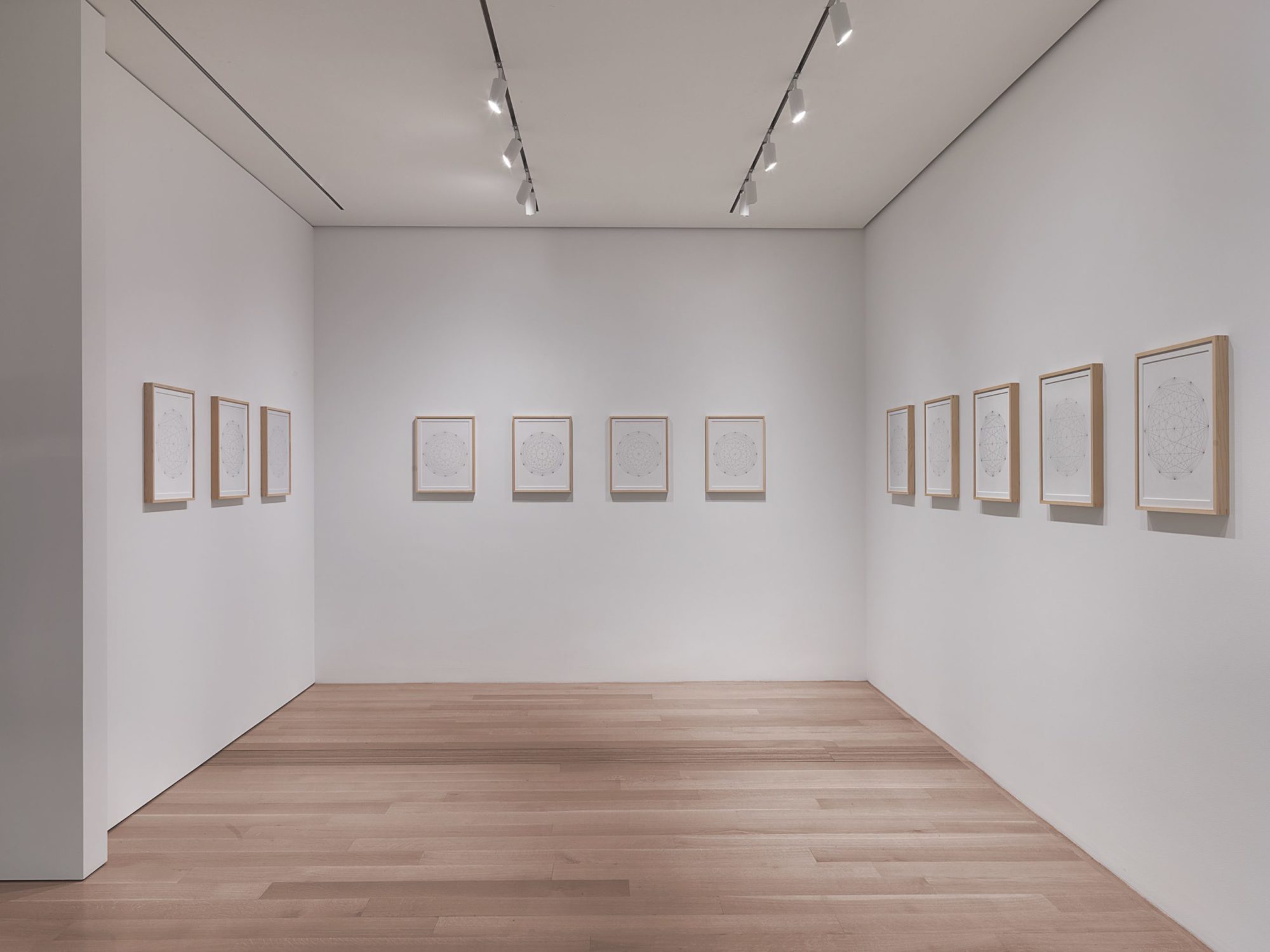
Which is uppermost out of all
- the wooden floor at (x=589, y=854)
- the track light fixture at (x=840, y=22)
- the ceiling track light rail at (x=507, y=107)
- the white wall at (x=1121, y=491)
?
the ceiling track light rail at (x=507, y=107)

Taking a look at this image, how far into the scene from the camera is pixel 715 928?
2697mm

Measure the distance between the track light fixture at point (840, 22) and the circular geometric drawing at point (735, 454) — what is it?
10.7 ft

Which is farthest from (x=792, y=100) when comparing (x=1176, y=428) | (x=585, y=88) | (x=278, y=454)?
(x=278, y=454)

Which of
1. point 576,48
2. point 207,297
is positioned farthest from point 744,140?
point 207,297

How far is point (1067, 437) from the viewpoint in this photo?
3342 millimetres

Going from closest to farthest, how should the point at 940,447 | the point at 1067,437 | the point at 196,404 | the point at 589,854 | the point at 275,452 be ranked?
the point at 589,854 < the point at 1067,437 < the point at 196,404 < the point at 940,447 < the point at 275,452

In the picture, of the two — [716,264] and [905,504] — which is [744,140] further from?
[905,504]

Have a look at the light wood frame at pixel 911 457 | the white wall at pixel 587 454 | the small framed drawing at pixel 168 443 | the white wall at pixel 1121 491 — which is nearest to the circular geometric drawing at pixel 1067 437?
the white wall at pixel 1121 491

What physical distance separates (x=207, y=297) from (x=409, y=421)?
1866mm

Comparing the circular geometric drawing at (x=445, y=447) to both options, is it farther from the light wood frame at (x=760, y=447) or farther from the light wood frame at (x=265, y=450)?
the light wood frame at (x=760, y=447)

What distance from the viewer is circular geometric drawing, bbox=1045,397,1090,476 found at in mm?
3240

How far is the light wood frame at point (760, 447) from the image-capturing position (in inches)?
236

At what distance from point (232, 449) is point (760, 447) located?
360cm

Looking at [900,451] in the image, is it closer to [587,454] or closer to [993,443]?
[993,443]
